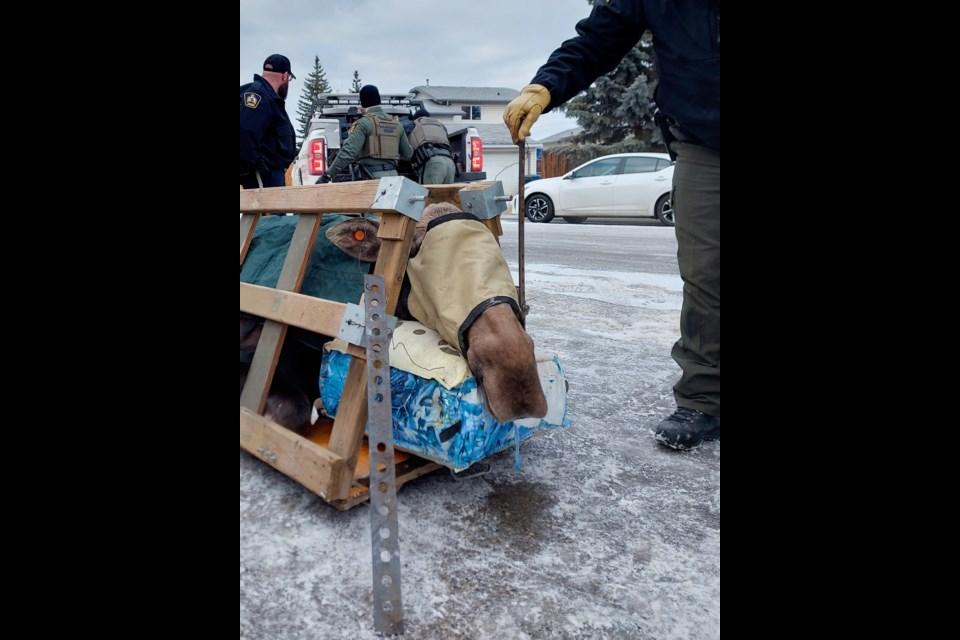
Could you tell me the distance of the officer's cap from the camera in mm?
4766

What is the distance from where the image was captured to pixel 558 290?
520 cm

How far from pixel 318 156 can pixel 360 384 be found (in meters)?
7.04

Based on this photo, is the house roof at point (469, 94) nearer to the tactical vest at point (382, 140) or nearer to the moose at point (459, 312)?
the tactical vest at point (382, 140)

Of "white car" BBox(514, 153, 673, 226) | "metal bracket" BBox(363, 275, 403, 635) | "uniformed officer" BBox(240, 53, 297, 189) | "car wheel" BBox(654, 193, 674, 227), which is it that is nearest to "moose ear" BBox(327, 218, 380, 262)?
"metal bracket" BBox(363, 275, 403, 635)

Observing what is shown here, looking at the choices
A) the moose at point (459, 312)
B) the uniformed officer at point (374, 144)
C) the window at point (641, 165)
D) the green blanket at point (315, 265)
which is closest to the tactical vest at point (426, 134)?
the uniformed officer at point (374, 144)

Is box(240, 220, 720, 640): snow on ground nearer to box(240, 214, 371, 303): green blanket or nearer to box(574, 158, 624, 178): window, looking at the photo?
box(240, 214, 371, 303): green blanket

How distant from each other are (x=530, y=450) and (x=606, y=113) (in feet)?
72.1

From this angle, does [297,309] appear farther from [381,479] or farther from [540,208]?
[540,208]

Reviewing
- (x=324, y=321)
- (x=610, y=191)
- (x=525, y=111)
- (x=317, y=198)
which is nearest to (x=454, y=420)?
(x=324, y=321)

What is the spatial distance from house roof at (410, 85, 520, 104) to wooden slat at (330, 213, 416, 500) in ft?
126

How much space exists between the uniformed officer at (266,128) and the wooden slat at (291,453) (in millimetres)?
2899

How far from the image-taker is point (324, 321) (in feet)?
5.99
